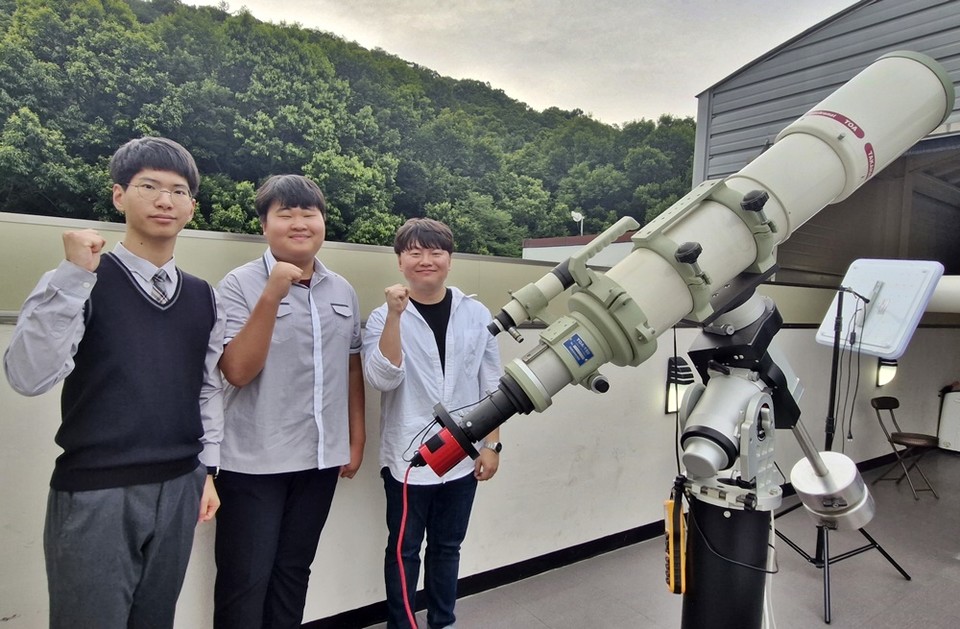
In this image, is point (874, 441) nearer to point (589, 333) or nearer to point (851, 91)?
point (851, 91)

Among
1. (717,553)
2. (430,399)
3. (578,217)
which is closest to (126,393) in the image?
(430,399)

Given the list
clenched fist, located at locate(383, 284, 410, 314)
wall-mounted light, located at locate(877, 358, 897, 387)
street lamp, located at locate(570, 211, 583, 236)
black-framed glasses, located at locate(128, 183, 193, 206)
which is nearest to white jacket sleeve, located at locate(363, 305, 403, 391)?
clenched fist, located at locate(383, 284, 410, 314)

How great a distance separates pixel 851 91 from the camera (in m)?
1.32

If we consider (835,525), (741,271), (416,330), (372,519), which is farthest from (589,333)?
(372,519)

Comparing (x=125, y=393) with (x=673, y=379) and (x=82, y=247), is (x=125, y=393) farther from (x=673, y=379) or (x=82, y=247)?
(x=673, y=379)

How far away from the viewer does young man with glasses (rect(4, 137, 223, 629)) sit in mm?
975

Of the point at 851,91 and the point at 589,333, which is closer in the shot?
the point at 589,333

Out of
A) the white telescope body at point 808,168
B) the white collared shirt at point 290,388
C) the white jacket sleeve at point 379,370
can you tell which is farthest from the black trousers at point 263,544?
the white telescope body at point 808,168

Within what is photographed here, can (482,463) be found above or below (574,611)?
above

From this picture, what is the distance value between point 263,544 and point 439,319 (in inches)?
35.0

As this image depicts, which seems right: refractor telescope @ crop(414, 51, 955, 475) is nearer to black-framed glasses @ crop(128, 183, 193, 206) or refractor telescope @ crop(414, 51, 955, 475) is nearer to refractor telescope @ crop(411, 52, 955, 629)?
refractor telescope @ crop(411, 52, 955, 629)

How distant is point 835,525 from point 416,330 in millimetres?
1377

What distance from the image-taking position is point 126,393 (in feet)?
3.58

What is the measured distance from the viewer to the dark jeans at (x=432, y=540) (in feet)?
5.97
